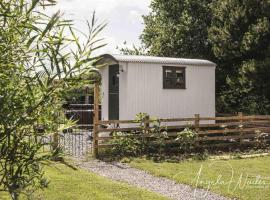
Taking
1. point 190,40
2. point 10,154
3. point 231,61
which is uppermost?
point 190,40

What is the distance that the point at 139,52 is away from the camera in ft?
101

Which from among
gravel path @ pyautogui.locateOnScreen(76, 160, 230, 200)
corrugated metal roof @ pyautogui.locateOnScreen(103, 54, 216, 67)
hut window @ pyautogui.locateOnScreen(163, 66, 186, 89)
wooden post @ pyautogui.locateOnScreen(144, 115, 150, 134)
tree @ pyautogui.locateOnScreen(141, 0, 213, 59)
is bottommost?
gravel path @ pyautogui.locateOnScreen(76, 160, 230, 200)

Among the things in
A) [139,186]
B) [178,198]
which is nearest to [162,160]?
[139,186]

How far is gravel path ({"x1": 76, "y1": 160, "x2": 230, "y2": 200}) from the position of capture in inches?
351

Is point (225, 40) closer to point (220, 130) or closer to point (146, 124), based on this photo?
point (220, 130)

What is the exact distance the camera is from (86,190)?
A: 9.03 meters

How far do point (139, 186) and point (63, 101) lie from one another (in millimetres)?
6987

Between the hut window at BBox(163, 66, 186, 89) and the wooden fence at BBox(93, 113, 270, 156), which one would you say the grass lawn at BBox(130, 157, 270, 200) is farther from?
the hut window at BBox(163, 66, 186, 89)

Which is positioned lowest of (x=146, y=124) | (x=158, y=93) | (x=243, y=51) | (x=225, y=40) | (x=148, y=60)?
(x=146, y=124)

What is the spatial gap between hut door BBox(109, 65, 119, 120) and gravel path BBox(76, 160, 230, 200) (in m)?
4.89

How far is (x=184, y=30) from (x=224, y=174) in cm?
1672

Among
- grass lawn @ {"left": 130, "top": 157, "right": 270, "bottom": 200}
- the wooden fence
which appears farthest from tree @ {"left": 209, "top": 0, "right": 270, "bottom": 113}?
grass lawn @ {"left": 130, "top": 157, "right": 270, "bottom": 200}

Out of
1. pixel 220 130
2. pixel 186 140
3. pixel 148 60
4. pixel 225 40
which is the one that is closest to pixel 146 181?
pixel 186 140

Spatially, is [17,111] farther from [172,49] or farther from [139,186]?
[172,49]
